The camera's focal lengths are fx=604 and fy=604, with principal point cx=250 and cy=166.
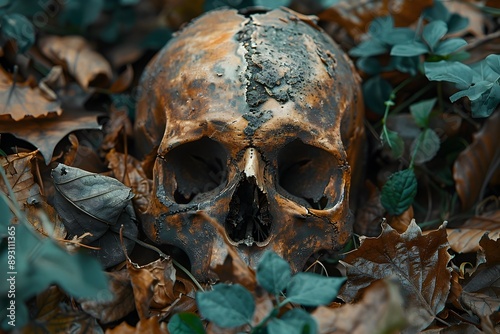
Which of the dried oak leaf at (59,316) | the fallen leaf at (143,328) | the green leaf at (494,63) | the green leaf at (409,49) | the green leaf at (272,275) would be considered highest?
the green leaf at (494,63)

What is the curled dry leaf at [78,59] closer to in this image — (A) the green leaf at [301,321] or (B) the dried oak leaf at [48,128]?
(B) the dried oak leaf at [48,128]

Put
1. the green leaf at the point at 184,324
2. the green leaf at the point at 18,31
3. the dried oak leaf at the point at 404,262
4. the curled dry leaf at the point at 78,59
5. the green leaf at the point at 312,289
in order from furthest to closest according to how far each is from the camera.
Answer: the curled dry leaf at the point at 78,59 < the green leaf at the point at 18,31 < the dried oak leaf at the point at 404,262 < the green leaf at the point at 184,324 < the green leaf at the point at 312,289

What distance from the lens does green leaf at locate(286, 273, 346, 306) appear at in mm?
943

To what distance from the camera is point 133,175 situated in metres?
1.46

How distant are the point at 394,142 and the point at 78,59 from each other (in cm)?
98

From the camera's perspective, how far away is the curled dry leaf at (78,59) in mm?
1793

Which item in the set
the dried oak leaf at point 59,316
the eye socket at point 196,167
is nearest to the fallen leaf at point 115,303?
the dried oak leaf at point 59,316

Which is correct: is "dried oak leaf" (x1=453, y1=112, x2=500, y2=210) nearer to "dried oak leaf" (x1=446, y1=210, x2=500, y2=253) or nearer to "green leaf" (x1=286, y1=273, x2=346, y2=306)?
"dried oak leaf" (x1=446, y1=210, x2=500, y2=253)

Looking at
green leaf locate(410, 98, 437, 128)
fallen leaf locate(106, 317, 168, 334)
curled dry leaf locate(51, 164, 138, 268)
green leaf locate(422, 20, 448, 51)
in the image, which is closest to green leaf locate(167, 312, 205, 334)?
fallen leaf locate(106, 317, 168, 334)

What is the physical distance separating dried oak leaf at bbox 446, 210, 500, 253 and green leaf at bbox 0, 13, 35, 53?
123 centimetres

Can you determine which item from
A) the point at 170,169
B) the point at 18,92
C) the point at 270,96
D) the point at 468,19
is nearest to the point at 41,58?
the point at 18,92

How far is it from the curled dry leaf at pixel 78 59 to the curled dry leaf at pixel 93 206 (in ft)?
1.80

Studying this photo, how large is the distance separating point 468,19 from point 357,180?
602 millimetres

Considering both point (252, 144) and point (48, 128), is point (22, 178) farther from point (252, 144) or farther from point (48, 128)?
point (252, 144)
